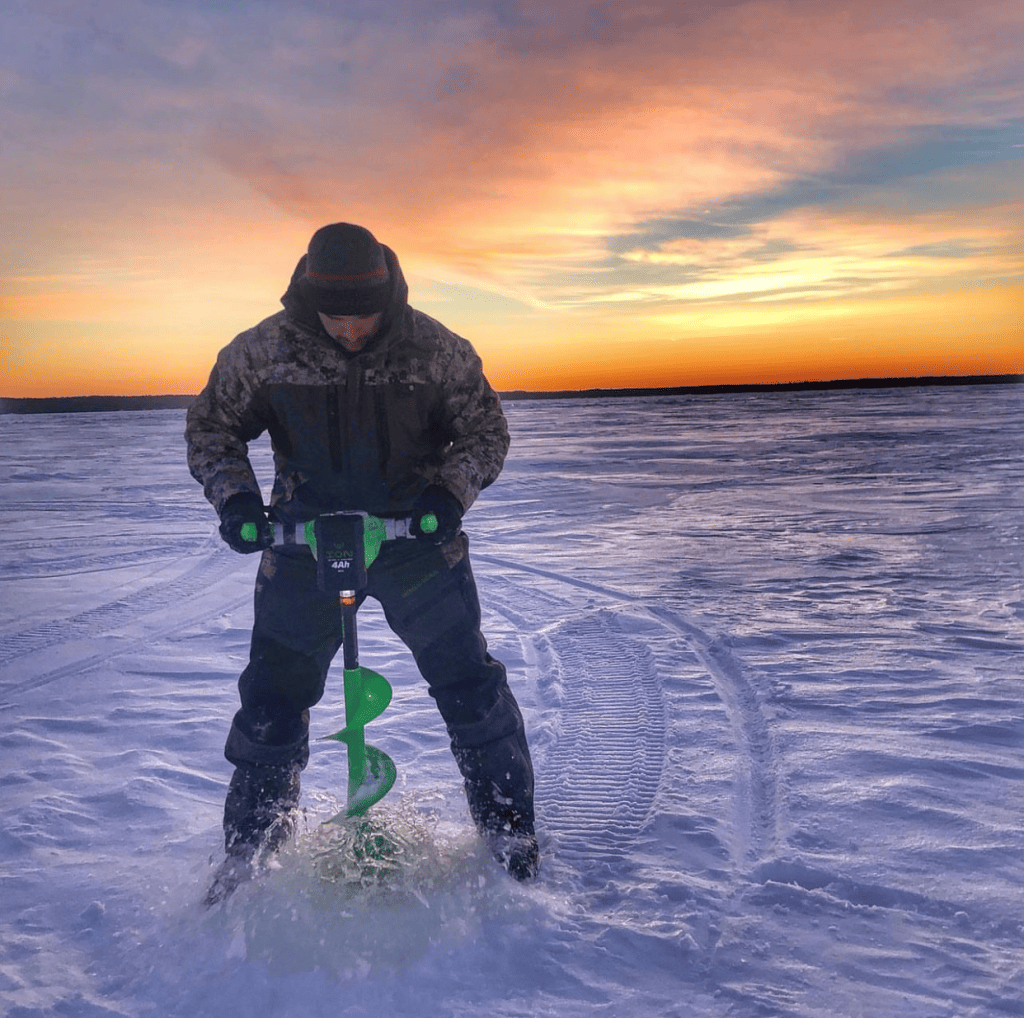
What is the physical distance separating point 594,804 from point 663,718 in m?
0.81

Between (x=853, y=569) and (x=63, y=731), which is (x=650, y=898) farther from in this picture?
(x=853, y=569)

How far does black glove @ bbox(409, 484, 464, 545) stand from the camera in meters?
2.01

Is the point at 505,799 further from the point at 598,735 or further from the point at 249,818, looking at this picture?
the point at 598,735

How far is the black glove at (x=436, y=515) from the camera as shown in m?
2.01

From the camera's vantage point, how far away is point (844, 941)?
7.07 ft

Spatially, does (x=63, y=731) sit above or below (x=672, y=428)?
below

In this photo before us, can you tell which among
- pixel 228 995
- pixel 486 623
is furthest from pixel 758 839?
pixel 486 623

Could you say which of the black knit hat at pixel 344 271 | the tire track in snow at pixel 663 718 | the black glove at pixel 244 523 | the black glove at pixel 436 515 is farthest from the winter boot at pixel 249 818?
the black knit hat at pixel 344 271

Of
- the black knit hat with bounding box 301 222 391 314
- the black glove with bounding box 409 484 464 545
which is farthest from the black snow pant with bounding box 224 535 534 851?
the black knit hat with bounding box 301 222 391 314

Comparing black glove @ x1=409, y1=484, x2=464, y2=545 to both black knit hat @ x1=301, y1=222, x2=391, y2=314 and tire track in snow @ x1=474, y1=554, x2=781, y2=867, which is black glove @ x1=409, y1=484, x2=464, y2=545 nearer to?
black knit hat @ x1=301, y1=222, x2=391, y2=314

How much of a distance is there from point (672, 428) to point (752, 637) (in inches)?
877

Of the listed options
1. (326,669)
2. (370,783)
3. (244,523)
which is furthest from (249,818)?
(244,523)

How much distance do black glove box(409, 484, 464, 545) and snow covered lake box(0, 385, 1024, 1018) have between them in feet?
3.38

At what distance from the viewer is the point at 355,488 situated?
2.22 m
